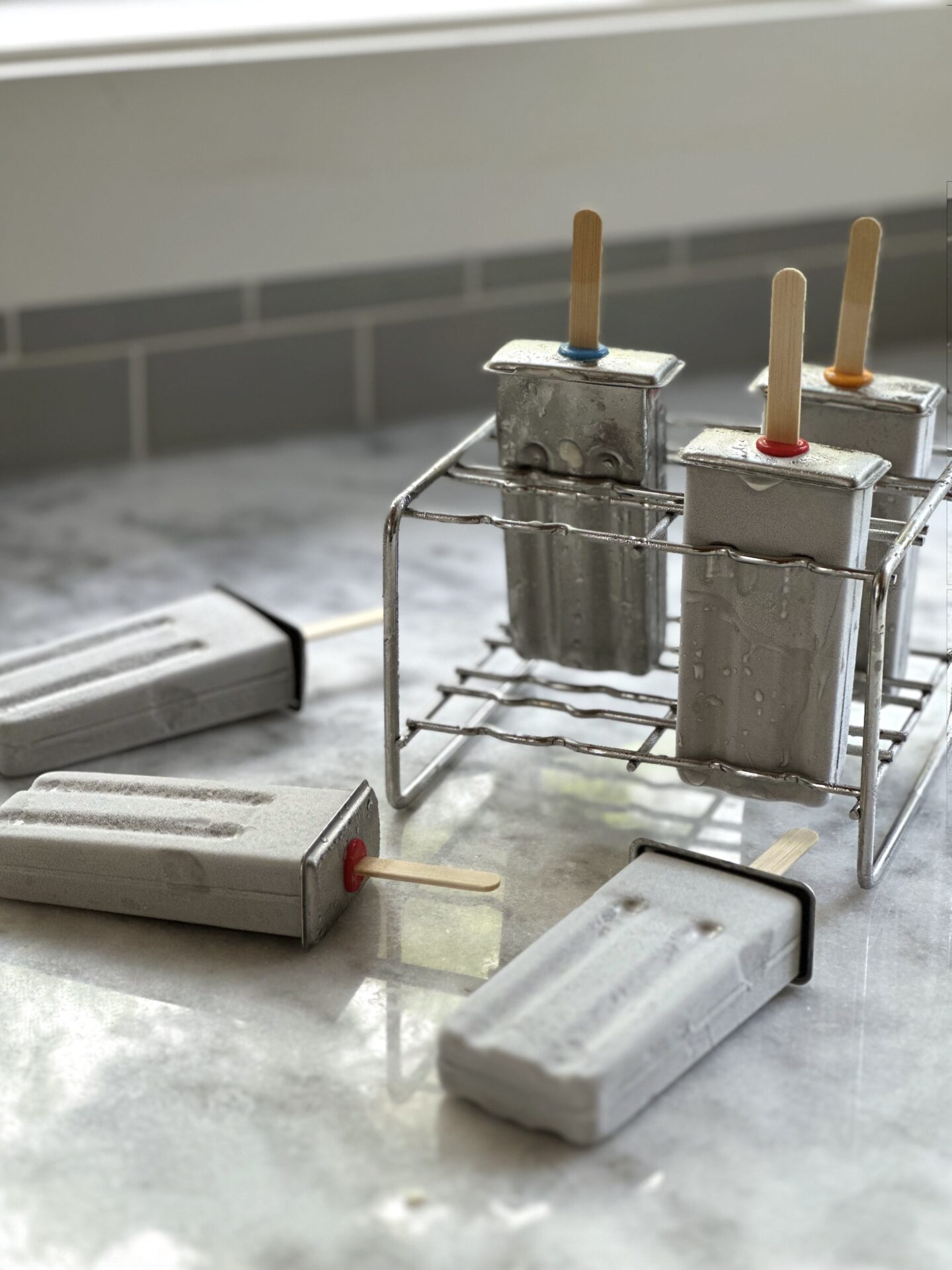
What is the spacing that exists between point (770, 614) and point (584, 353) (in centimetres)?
21

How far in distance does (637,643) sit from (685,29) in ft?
2.85

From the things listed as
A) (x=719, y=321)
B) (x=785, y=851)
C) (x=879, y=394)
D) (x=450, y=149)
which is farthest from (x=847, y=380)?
(x=719, y=321)

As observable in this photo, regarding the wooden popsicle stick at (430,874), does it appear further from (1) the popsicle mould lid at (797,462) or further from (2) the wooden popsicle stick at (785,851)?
(1) the popsicle mould lid at (797,462)

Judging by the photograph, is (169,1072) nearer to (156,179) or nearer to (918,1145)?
(918,1145)

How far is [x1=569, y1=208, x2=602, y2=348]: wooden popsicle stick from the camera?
Result: 0.97 m

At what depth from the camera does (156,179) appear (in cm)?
151

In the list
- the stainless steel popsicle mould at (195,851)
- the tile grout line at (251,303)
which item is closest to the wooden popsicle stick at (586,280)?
the stainless steel popsicle mould at (195,851)

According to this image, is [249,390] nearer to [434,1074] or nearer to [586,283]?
[586,283]

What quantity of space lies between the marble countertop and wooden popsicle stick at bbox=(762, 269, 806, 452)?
29cm

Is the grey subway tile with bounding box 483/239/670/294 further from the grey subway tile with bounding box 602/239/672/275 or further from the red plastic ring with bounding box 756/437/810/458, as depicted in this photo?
the red plastic ring with bounding box 756/437/810/458

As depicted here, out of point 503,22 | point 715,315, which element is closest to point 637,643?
point 503,22

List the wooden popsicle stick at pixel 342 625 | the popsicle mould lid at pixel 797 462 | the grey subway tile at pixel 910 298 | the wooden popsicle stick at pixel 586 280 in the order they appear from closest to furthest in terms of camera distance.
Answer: the popsicle mould lid at pixel 797 462 → the wooden popsicle stick at pixel 586 280 → the wooden popsicle stick at pixel 342 625 → the grey subway tile at pixel 910 298

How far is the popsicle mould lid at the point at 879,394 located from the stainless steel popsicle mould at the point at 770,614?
4.2 inches

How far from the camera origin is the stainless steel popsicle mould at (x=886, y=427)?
101 centimetres
